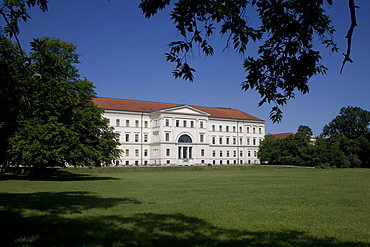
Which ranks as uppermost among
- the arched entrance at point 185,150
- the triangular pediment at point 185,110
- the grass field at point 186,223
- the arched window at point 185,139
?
the triangular pediment at point 185,110

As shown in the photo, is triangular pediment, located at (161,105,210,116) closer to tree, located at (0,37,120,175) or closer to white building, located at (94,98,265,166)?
white building, located at (94,98,265,166)

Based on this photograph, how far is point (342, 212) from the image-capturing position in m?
11.3

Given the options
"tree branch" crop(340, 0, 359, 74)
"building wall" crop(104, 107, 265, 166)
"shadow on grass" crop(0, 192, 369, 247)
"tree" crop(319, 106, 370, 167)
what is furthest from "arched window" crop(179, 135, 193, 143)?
"tree branch" crop(340, 0, 359, 74)

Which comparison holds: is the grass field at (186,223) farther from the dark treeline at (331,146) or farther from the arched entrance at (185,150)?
the arched entrance at (185,150)

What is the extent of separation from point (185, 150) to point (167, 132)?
22.4 ft

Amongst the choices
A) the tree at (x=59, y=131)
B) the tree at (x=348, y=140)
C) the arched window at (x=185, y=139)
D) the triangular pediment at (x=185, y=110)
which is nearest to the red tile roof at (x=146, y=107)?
the triangular pediment at (x=185, y=110)

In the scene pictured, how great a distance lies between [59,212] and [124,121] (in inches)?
2636

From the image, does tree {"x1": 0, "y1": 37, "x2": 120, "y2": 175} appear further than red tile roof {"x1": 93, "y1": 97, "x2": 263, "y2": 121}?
No

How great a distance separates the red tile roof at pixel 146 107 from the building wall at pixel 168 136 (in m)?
1.55

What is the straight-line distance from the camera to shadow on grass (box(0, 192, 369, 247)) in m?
7.13

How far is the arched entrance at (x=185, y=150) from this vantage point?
261 feet

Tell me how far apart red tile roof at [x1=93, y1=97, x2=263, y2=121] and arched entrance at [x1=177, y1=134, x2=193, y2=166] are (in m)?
8.80

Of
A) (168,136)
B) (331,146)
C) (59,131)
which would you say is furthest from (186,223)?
(168,136)

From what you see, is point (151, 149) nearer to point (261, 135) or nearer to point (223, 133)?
point (223, 133)
